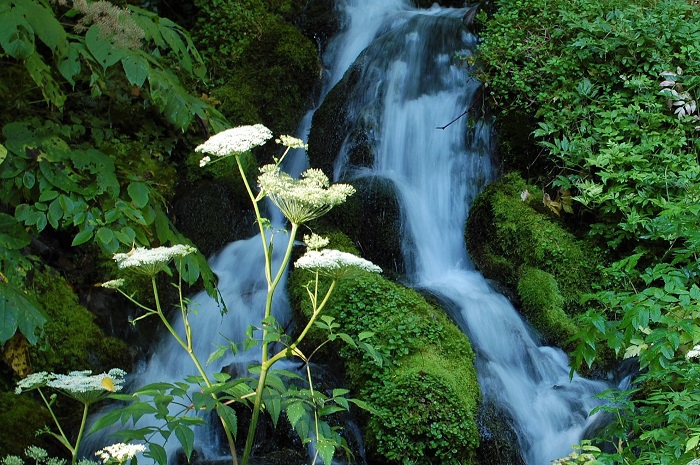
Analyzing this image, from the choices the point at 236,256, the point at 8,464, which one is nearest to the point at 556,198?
the point at 236,256

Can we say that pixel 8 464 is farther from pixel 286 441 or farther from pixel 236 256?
pixel 236 256

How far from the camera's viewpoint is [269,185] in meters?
2.01

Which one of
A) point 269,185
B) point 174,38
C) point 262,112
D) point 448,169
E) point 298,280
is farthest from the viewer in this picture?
point 262,112

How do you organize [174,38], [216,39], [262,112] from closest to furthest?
[174,38]
[262,112]
[216,39]

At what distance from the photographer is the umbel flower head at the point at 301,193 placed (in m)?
1.98

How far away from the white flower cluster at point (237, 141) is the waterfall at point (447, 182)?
3.44m

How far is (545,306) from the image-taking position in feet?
19.5

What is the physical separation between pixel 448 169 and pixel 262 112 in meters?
2.52

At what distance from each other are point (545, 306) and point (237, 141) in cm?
444

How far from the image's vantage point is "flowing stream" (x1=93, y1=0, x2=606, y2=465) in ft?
16.8

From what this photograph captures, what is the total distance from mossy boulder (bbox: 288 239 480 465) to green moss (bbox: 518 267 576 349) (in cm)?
97

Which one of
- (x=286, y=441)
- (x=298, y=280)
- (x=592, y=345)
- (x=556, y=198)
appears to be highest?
(x=592, y=345)

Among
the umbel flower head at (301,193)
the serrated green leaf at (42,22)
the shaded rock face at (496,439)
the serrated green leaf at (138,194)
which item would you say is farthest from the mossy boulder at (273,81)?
the umbel flower head at (301,193)

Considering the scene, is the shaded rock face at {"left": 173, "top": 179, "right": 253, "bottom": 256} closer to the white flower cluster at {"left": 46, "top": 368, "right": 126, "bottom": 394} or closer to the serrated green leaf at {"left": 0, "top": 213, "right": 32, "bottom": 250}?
the serrated green leaf at {"left": 0, "top": 213, "right": 32, "bottom": 250}
